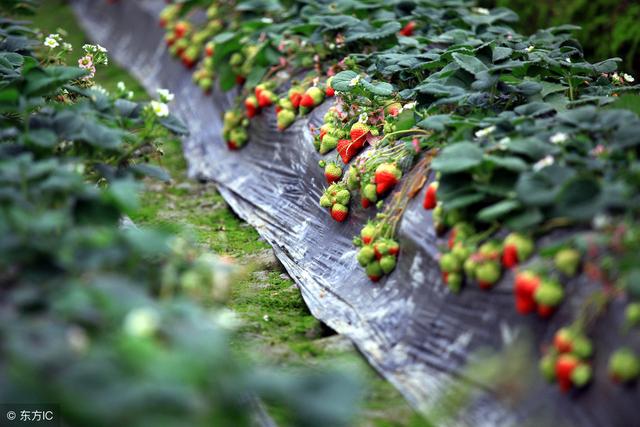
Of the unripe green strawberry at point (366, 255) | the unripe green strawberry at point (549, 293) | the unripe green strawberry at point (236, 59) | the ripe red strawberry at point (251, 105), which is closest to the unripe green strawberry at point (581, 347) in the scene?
the unripe green strawberry at point (549, 293)

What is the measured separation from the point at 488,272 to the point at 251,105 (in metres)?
1.95

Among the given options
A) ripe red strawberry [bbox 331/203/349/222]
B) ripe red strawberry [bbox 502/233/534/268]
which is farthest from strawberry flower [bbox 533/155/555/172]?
ripe red strawberry [bbox 331/203/349/222]

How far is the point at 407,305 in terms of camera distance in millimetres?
2115

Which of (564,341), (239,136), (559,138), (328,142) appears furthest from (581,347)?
(239,136)

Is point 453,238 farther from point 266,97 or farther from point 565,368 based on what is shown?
point 266,97

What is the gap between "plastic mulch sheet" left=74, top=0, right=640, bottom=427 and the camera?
5.24 ft

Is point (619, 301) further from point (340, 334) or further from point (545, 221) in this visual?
point (340, 334)

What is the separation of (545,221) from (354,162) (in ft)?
2.93

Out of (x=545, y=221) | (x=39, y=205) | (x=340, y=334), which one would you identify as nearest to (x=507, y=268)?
(x=545, y=221)

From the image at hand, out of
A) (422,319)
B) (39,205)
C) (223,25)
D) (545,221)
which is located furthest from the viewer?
(223,25)

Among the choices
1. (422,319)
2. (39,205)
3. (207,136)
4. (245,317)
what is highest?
(39,205)

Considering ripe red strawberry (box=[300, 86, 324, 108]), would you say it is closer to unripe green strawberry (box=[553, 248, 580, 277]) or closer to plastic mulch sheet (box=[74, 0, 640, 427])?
plastic mulch sheet (box=[74, 0, 640, 427])

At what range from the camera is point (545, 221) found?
70.2 inches

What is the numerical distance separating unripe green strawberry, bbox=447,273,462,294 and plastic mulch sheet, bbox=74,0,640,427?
3 centimetres
